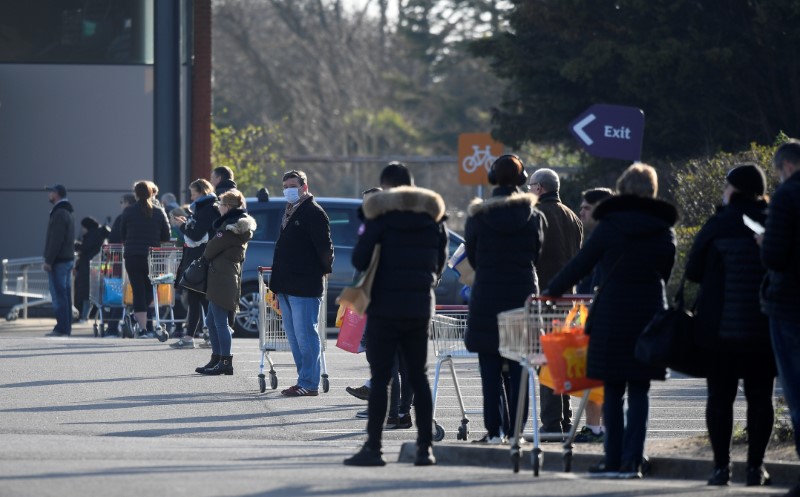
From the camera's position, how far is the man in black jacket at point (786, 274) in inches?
307

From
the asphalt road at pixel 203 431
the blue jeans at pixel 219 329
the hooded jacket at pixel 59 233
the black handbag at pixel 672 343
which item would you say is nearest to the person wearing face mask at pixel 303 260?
the asphalt road at pixel 203 431

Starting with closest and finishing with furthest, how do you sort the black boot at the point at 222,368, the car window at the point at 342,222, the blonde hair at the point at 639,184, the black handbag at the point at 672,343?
1. the black handbag at the point at 672,343
2. the blonde hair at the point at 639,184
3. the black boot at the point at 222,368
4. the car window at the point at 342,222

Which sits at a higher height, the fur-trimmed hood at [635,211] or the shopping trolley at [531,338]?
the fur-trimmed hood at [635,211]

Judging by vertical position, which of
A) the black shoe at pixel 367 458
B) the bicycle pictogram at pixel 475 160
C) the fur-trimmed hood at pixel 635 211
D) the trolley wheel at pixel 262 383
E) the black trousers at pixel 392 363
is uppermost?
the bicycle pictogram at pixel 475 160

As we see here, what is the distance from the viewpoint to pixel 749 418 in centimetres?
853

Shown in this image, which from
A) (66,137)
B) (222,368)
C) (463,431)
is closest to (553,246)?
(463,431)

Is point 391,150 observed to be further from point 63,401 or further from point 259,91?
point 63,401

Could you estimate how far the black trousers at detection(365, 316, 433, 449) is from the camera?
898 cm

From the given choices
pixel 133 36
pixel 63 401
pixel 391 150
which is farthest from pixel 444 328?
pixel 391 150

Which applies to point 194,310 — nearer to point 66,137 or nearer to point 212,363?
point 212,363

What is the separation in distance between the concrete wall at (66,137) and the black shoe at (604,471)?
62.8 ft

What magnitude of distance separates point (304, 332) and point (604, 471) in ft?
15.9

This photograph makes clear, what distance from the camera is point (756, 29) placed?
23.2 metres

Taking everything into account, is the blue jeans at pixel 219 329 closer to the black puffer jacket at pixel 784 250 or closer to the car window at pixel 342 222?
the car window at pixel 342 222
